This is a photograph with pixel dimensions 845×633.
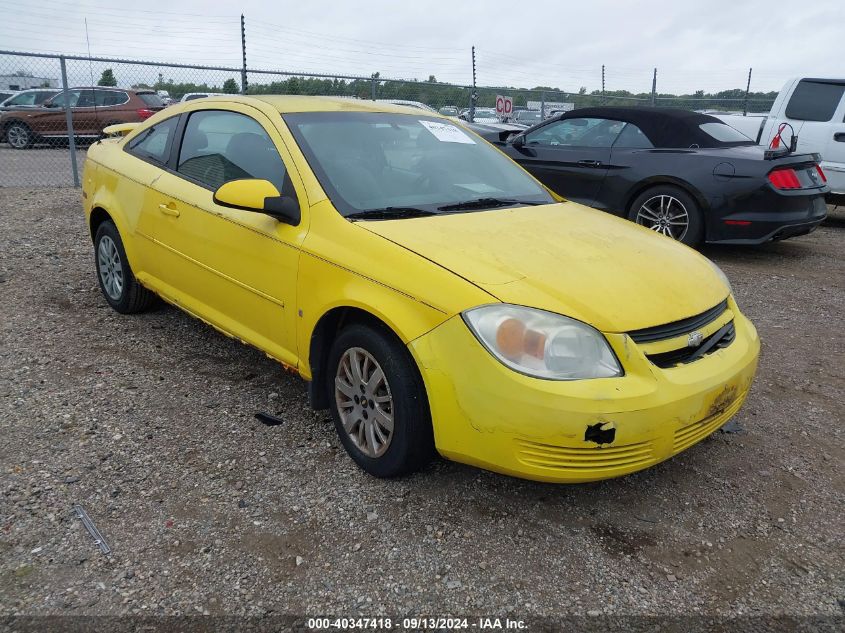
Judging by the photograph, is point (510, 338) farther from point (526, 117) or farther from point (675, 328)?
point (526, 117)

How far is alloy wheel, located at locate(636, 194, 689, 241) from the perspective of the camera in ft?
22.3

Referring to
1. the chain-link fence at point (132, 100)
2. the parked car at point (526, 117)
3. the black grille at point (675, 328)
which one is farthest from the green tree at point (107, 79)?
the black grille at point (675, 328)

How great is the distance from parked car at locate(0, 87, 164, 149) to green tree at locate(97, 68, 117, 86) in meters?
Answer: 2.10

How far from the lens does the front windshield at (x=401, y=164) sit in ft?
10.3

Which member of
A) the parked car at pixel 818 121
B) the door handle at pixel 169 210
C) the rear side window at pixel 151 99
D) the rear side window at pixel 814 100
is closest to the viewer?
the door handle at pixel 169 210

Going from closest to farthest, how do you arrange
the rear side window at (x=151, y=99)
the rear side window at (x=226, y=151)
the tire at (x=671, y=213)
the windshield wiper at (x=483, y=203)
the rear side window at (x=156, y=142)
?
the windshield wiper at (x=483, y=203) < the rear side window at (x=226, y=151) < the rear side window at (x=156, y=142) < the tire at (x=671, y=213) < the rear side window at (x=151, y=99)

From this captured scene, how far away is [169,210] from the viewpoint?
3.79 meters

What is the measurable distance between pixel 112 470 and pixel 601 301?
2.16 metres

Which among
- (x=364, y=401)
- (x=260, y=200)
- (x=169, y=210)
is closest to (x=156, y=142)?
(x=169, y=210)

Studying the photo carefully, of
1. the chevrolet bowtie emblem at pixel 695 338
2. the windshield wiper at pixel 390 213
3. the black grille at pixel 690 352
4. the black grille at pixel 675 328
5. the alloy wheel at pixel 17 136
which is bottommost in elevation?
the black grille at pixel 690 352

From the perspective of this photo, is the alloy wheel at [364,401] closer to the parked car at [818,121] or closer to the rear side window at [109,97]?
the parked car at [818,121]

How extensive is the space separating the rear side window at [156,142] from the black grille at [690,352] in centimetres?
306

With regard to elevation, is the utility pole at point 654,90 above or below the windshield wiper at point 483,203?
above

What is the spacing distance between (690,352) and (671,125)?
5.20 m
